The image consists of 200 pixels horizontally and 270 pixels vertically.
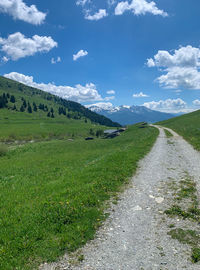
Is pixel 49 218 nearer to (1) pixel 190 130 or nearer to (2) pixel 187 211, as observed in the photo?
(2) pixel 187 211

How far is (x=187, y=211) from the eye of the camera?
316 inches

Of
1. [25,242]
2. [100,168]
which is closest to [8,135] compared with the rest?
[100,168]

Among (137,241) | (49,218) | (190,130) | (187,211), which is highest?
(190,130)

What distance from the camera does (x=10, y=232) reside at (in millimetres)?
6609

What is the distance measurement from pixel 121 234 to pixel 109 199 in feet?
10.1

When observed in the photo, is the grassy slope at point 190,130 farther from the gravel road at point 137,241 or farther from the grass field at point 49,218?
the grass field at point 49,218

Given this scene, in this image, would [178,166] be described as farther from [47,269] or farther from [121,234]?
[47,269]

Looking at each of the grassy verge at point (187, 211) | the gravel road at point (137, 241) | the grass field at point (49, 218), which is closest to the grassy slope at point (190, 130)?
the grassy verge at point (187, 211)

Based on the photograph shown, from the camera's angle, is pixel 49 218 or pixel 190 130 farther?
pixel 190 130

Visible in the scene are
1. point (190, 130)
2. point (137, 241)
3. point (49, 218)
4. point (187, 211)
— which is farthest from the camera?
point (190, 130)

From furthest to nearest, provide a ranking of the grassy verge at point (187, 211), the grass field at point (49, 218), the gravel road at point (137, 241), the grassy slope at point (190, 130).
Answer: the grassy slope at point (190, 130) < the grassy verge at point (187, 211) < the grass field at point (49, 218) < the gravel road at point (137, 241)

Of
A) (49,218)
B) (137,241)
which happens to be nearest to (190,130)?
(137,241)

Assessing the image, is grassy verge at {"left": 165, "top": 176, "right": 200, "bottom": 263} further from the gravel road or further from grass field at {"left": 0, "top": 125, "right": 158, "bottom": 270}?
grass field at {"left": 0, "top": 125, "right": 158, "bottom": 270}

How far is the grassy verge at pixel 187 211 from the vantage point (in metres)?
5.85
